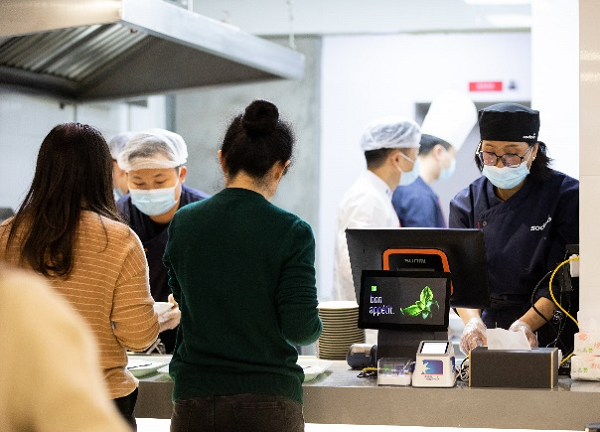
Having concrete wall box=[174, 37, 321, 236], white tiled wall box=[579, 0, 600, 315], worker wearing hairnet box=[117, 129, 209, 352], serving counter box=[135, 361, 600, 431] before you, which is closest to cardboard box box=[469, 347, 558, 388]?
serving counter box=[135, 361, 600, 431]

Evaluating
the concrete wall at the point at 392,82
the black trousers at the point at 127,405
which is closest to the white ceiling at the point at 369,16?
the concrete wall at the point at 392,82

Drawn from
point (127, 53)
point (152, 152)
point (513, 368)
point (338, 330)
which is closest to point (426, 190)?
point (127, 53)

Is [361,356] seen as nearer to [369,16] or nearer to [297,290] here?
[297,290]

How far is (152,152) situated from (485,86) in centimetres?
268

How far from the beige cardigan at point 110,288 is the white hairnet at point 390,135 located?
8.11 feet

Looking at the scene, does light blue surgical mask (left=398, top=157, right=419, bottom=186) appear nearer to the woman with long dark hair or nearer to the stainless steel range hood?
the stainless steel range hood

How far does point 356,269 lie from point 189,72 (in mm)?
1752

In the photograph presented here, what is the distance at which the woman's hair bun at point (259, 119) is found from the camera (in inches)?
84.8

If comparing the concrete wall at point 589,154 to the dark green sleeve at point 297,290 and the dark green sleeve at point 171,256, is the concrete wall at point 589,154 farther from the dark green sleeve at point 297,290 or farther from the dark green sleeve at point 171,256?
the dark green sleeve at point 171,256

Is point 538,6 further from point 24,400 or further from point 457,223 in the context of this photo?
point 24,400

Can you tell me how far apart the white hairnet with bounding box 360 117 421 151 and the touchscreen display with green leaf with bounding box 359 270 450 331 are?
1.94 m

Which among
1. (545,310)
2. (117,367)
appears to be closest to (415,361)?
(545,310)

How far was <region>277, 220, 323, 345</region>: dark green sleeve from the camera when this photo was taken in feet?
6.67

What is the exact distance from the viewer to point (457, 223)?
3.31m
